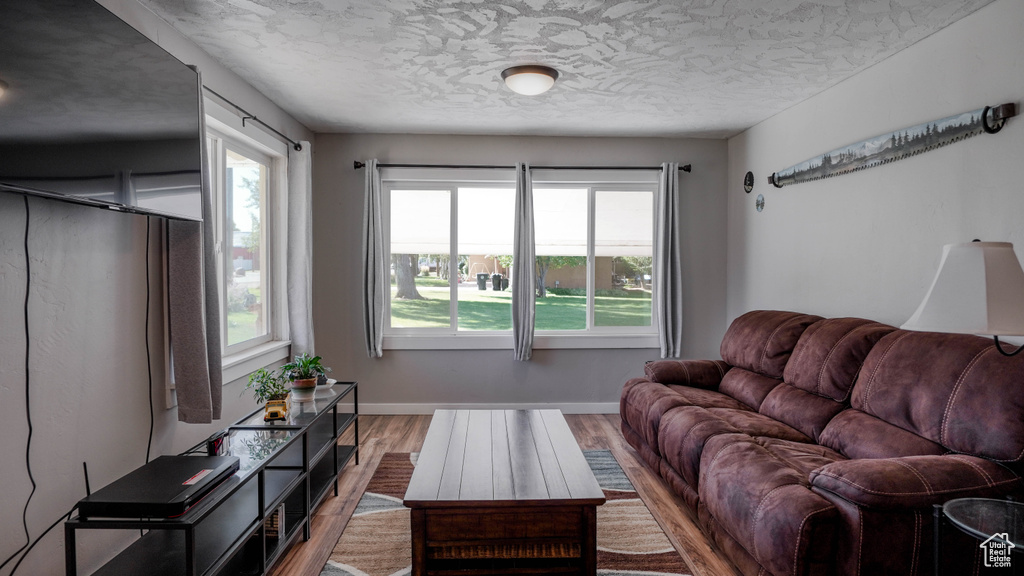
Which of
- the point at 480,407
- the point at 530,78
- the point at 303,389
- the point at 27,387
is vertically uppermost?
the point at 530,78

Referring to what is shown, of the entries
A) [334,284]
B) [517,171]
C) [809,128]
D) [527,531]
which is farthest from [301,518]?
[809,128]

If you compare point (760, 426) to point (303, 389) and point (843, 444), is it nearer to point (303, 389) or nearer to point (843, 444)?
point (843, 444)

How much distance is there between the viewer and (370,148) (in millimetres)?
4707

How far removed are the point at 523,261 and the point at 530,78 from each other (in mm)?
1863

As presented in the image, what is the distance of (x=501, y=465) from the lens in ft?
8.00

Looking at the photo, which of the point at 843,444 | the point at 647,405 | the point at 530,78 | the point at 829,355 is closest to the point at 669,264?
the point at 647,405

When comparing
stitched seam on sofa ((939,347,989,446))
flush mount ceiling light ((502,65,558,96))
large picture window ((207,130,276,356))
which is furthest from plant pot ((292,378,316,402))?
stitched seam on sofa ((939,347,989,446))

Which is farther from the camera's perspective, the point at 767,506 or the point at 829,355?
the point at 829,355

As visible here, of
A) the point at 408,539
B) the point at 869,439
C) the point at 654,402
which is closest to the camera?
the point at 869,439

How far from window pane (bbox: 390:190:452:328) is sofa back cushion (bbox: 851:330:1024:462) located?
10.7 feet

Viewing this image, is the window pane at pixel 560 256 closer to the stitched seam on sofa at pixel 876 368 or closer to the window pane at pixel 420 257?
the window pane at pixel 420 257

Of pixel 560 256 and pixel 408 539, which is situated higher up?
pixel 560 256

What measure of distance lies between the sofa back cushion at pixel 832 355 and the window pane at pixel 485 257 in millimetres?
2470

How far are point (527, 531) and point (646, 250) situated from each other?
3331 mm
